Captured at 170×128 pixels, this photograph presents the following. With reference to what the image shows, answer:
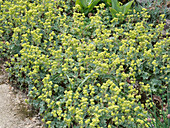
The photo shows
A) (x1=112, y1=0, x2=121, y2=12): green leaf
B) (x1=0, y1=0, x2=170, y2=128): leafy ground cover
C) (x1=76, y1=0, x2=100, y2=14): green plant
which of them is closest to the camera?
(x1=0, y1=0, x2=170, y2=128): leafy ground cover

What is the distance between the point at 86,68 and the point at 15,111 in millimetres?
1057


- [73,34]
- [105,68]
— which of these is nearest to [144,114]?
[105,68]

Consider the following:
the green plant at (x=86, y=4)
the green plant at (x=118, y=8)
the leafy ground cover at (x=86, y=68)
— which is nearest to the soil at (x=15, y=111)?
the leafy ground cover at (x=86, y=68)

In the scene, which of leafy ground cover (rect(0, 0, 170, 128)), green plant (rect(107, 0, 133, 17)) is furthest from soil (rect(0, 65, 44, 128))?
green plant (rect(107, 0, 133, 17))

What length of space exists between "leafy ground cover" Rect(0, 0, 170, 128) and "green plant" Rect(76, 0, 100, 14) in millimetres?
67

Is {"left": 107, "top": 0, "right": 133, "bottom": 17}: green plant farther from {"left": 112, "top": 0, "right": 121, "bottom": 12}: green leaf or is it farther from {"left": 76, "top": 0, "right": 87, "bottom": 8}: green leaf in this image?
{"left": 76, "top": 0, "right": 87, "bottom": 8}: green leaf

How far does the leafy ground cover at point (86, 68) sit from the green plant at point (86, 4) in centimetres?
7

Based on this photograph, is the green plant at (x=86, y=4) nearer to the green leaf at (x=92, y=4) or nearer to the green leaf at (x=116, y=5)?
the green leaf at (x=92, y=4)

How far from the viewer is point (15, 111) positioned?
295 cm

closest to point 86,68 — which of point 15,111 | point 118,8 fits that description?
point 15,111

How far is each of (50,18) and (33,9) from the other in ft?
1.00

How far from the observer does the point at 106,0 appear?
13.5ft

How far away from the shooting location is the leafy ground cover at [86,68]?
2.71 m

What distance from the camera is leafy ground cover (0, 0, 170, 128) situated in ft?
8.87
